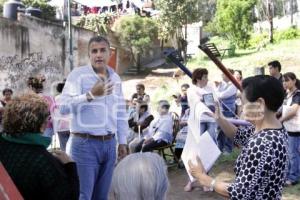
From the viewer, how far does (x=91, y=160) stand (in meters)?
3.81

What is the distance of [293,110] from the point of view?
5859mm

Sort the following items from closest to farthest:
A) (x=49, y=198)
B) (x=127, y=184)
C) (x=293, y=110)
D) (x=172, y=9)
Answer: (x=127, y=184) → (x=49, y=198) → (x=293, y=110) → (x=172, y=9)

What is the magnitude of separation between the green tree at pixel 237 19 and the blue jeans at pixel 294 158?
63.0 feet

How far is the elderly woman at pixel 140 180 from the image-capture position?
6.87ft

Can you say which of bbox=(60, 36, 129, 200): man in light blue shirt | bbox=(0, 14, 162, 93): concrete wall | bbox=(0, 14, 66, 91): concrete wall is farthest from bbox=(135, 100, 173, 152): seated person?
bbox=(0, 14, 66, 91): concrete wall

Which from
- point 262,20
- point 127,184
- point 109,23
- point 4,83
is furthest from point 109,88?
point 262,20

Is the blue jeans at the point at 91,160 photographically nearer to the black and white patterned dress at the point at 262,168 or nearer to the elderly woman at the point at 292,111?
the black and white patterned dress at the point at 262,168

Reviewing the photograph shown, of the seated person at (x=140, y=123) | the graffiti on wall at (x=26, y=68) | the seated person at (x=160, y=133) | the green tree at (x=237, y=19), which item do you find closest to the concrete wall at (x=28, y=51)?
the graffiti on wall at (x=26, y=68)

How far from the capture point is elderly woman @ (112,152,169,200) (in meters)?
2.09

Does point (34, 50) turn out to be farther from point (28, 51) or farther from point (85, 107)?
point (85, 107)

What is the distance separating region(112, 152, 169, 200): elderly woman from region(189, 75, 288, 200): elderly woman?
0.41 meters

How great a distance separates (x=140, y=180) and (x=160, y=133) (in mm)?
5360

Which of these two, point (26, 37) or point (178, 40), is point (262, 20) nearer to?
point (178, 40)

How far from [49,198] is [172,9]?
971 inches
